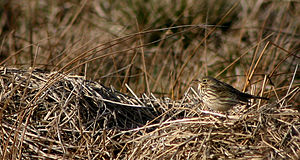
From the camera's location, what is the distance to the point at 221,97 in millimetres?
4477

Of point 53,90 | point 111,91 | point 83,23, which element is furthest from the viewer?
point 83,23

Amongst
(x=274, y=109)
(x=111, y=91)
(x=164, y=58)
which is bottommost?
(x=164, y=58)

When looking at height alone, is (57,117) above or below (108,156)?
above

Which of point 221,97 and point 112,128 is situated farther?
point 221,97

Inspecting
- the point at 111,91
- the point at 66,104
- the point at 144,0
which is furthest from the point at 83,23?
the point at 66,104

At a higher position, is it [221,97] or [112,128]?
[221,97]

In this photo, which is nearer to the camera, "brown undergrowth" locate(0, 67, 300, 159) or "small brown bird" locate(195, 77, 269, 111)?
"brown undergrowth" locate(0, 67, 300, 159)

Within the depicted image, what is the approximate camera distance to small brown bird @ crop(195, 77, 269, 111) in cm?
437

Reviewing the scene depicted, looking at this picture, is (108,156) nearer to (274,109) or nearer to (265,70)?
(274,109)

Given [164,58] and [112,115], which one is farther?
[164,58]

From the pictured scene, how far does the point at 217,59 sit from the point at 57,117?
4.68 m

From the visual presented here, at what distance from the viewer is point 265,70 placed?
6.84 metres

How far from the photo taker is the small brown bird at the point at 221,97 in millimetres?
4371

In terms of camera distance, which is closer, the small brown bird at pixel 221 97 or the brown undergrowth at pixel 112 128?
the brown undergrowth at pixel 112 128
